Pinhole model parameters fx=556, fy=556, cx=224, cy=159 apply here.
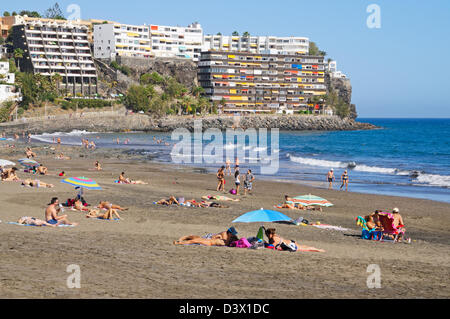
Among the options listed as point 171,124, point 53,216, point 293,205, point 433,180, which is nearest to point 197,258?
point 53,216

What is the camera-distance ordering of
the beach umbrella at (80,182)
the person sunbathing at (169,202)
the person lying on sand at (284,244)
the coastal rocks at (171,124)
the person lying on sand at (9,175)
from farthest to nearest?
the coastal rocks at (171,124)
the person lying on sand at (9,175)
the person sunbathing at (169,202)
the beach umbrella at (80,182)
the person lying on sand at (284,244)

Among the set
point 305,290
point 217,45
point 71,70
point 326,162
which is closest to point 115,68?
point 71,70

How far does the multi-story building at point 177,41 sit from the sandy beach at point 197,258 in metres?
148

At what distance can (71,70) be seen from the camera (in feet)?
440

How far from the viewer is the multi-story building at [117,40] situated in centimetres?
15438

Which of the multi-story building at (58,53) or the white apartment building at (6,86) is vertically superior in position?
the multi-story building at (58,53)

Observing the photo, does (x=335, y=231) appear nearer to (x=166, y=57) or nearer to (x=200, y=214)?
(x=200, y=214)

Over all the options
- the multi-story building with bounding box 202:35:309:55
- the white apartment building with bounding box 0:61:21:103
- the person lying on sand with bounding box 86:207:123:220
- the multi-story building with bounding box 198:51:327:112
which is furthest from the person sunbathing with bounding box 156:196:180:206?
the multi-story building with bounding box 202:35:309:55

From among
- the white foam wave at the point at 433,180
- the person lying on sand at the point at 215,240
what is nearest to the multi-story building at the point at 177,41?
the white foam wave at the point at 433,180

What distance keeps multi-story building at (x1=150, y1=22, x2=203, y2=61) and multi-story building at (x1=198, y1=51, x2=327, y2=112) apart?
12527 millimetres

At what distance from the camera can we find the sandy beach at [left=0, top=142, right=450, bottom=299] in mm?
10844

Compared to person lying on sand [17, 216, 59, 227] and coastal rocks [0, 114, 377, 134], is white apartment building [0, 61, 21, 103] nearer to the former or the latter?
coastal rocks [0, 114, 377, 134]

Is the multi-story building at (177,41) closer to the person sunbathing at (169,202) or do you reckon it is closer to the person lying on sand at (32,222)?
the person sunbathing at (169,202)
